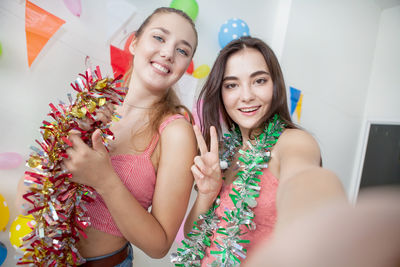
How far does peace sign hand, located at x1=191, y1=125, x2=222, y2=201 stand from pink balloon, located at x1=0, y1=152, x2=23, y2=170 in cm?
97

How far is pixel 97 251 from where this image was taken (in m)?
0.83

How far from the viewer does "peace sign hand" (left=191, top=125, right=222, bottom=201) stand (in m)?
Result: 0.85

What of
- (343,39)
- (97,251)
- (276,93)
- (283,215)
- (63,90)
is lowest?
(97,251)

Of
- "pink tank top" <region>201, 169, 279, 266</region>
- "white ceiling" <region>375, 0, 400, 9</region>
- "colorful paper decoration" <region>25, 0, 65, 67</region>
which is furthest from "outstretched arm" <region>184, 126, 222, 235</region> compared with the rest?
"white ceiling" <region>375, 0, 400, 9</region>

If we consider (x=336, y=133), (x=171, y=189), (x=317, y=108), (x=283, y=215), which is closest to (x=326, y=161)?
(x=336, y=133)

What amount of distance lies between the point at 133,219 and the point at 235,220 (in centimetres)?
36

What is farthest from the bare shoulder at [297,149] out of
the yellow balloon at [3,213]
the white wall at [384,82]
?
the white wall at [384,82]

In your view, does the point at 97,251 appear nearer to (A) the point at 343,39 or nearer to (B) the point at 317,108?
(B) the point at 317,108

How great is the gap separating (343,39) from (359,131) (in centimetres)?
126

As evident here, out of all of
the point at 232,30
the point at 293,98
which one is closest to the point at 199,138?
the point at 232,30

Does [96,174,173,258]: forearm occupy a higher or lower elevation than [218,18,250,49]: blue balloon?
lower

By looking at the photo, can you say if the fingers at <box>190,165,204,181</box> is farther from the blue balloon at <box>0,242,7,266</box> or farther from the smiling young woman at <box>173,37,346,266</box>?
the blue balloon at <box>0,242,7,266</box>

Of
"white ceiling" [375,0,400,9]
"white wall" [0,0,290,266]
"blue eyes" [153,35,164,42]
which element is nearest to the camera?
"blue eyes" [153,35,164,42]

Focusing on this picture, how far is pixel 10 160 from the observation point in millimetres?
1216
